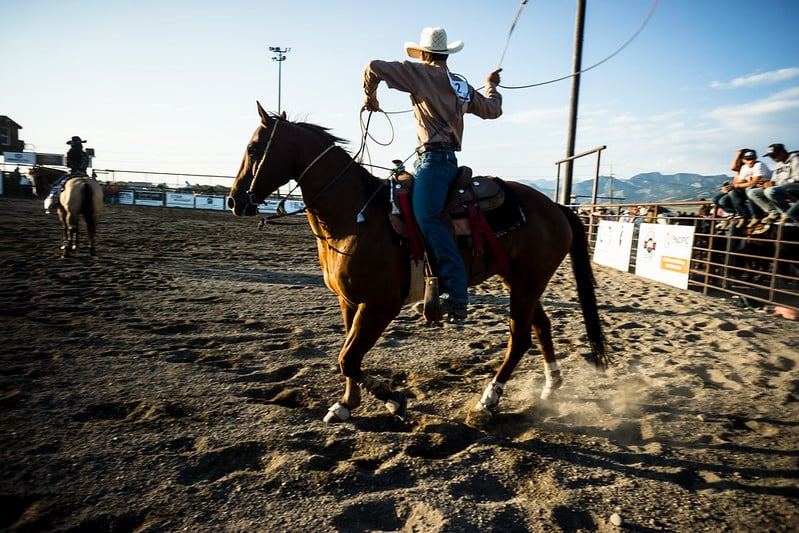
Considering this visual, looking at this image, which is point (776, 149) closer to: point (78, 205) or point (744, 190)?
point (744, 190)

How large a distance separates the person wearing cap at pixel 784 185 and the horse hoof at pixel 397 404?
24.9 feet

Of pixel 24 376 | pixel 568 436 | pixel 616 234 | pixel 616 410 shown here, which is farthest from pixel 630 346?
pixel 616 234

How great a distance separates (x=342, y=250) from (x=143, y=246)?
36.7ft

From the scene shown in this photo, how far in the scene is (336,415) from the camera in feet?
11.0

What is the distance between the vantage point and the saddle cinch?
134 inches

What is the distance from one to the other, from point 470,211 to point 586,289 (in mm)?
1575

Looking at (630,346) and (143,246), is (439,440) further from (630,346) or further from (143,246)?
(143,246)

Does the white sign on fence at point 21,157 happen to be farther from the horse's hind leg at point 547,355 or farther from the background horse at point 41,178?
the horse's hind leg at point 547,355

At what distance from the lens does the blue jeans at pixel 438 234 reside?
3305 mm

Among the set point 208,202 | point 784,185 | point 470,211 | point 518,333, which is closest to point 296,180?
point 470,211

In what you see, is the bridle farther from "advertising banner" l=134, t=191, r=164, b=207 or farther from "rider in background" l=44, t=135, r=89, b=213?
"advertising banner" l=134, t=191, r=164, b=207

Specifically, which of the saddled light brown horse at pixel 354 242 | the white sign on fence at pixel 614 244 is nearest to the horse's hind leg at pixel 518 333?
the saddled light brown horse at pixel 354 242

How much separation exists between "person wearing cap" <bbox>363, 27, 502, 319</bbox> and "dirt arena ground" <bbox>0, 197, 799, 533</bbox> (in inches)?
45.0

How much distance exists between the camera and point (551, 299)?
27.3 ft
